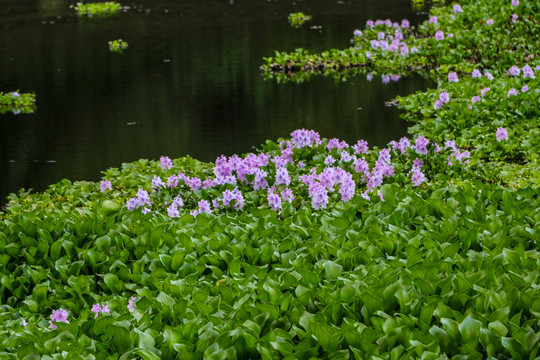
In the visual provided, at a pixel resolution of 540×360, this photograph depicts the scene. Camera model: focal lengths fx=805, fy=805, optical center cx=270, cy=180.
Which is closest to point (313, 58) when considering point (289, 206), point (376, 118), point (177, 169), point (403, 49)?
point (403, 49)

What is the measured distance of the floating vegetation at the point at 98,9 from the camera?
2775 cm

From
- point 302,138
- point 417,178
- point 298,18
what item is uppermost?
point 298,18

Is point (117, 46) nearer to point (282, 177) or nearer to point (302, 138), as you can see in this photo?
point (302, 138)

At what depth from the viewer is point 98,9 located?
1115 inches

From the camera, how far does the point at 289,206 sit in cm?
570

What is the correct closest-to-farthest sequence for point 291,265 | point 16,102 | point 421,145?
point 291,265, point 421,145, point 16,102

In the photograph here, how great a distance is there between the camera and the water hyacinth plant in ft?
91.0

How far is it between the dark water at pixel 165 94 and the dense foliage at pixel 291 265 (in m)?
2.51

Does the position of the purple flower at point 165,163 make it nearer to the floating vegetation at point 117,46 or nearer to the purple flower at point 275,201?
the purple flower at point 275,201

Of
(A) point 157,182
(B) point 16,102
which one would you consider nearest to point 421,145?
(A) point 157,182

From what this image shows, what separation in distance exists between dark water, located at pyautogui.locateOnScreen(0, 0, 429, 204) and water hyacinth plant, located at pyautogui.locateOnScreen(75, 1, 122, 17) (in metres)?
3.11

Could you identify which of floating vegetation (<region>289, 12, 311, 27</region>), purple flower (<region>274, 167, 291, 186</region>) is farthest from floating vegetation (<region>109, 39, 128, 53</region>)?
purple flower (<region>274, 167, 291, 186</region>)

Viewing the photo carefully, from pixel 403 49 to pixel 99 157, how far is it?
8088mm

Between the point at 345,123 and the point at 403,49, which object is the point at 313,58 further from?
the point at 345,123
